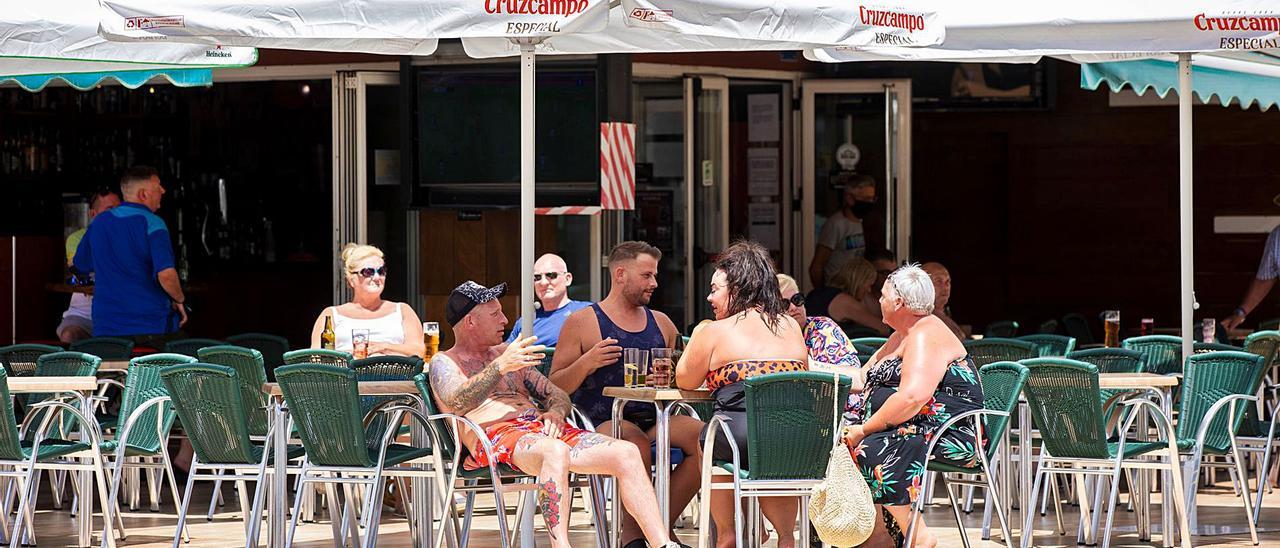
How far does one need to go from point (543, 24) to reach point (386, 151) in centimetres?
546

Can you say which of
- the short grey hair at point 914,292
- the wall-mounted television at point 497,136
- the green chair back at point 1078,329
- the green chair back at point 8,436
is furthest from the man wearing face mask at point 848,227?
the green chair back at point 8,436

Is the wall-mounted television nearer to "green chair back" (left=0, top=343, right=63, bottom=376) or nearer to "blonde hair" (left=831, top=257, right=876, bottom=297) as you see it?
"blonde hair" (left=831, top=257, right=876, bottom=297)

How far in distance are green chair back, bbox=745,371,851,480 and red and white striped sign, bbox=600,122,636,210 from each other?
4.79m

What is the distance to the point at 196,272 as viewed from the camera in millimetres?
13562

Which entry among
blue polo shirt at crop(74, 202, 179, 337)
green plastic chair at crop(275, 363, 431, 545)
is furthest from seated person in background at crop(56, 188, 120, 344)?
green plastic chair at crop(275, 363, 431, 545)

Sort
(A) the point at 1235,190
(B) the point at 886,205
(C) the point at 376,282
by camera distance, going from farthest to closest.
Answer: (A) the point at 1235,190, (B) the point at 886,205, (C) the point at 376,282

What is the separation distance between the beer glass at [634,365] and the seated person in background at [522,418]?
0.23 metres

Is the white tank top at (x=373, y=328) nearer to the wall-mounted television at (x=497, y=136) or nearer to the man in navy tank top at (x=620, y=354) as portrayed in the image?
the man in navy tank top at (x=620, y=354)

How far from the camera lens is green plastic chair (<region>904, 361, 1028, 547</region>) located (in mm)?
6941

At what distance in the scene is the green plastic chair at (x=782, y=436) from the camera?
642 centimetres

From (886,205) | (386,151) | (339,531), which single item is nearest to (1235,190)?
(886,205)

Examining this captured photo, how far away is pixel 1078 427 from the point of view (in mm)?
7375

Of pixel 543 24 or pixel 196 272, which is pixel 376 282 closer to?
pixel 543 24

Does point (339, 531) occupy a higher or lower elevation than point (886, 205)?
lower
